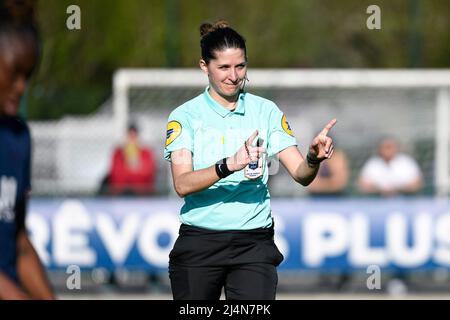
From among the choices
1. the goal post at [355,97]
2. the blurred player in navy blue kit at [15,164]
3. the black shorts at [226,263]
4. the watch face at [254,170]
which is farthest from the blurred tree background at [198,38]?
the blurred player in navy blue kit at [15,164]

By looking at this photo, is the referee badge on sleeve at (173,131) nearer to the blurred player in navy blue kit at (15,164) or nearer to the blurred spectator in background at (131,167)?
the blurred player in navy blue kit at (15,164)

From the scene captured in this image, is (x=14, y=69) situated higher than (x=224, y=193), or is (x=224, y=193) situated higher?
(x=14, y=69)

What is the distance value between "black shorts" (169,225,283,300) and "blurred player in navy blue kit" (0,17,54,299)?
132 centimetres

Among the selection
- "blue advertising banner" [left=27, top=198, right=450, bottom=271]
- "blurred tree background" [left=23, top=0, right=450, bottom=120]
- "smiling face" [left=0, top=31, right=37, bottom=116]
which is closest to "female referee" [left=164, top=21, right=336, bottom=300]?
"smiling face" [left=0, top=31, right=37, bottom=116]

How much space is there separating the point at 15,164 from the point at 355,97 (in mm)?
16177

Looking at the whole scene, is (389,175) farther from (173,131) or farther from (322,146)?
(322,146)

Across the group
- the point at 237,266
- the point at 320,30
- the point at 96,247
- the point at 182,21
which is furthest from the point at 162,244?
the point at 320,30

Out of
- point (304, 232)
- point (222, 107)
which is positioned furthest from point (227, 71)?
point (304, 232)

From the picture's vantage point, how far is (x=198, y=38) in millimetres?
24766

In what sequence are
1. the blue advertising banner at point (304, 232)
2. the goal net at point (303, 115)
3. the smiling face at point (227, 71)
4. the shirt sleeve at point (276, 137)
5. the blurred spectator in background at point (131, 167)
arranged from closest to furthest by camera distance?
the smiling face at point (227, 71) → the shirt sleeve at point (276, 137) → the blue advertising banner at point (304, 232) → the blurred spectator in background at point (131, 167) → the goal net at point (303, 115)

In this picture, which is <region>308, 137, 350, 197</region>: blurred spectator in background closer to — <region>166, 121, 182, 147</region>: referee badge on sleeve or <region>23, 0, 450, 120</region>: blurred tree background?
<region>23, 0, 450, 120</region>: blurred tree background

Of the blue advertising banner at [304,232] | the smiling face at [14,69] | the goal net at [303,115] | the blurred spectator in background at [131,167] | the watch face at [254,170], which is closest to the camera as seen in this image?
the smiling face at [14,69]

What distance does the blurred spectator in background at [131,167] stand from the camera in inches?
546

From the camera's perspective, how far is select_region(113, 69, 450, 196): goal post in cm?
1756
